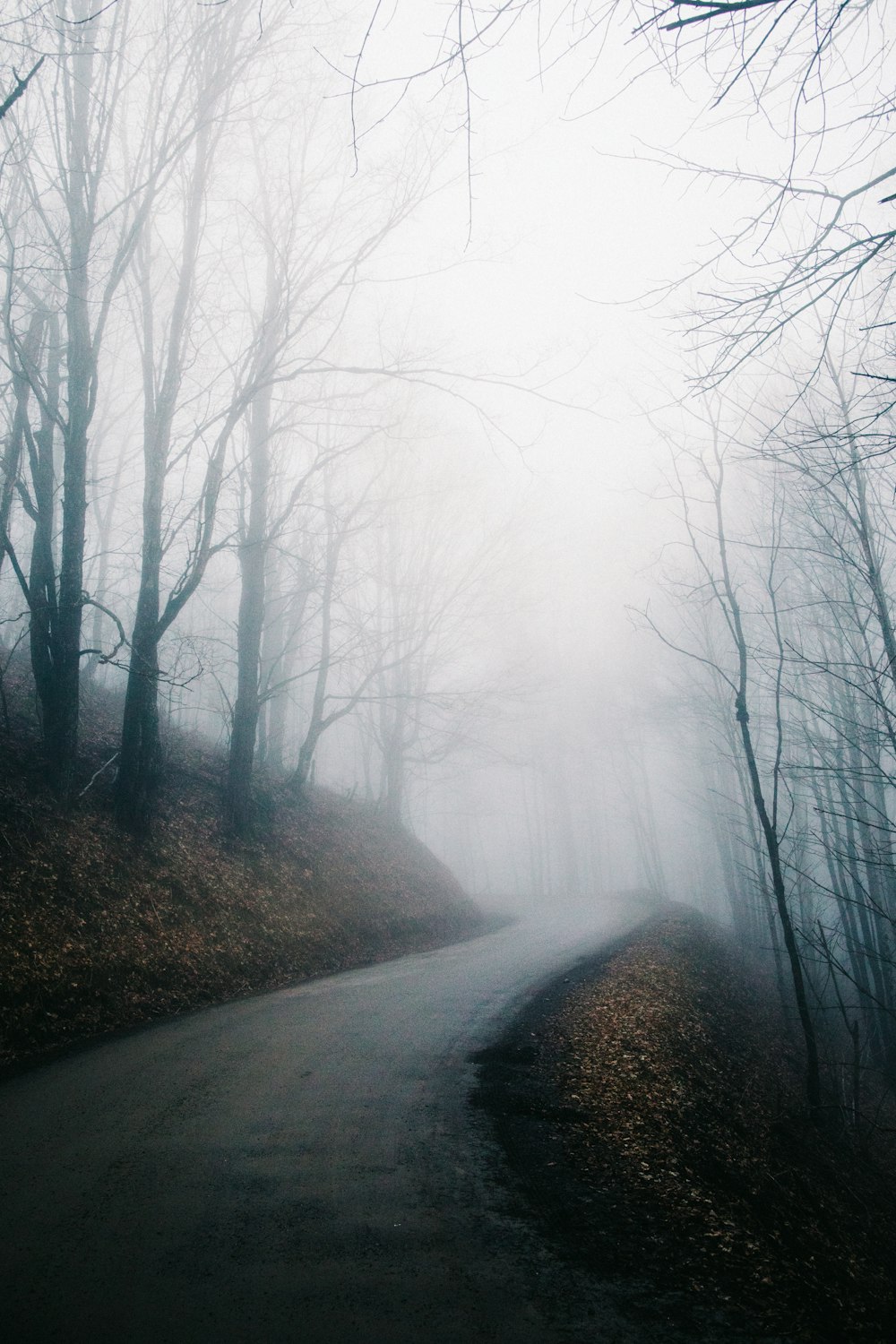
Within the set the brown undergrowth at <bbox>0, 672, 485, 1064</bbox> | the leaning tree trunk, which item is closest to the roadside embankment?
the brown undergrowth at <bbox>0, 672, 485, 1064</bbox>

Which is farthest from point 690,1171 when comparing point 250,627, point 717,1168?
point 250,627

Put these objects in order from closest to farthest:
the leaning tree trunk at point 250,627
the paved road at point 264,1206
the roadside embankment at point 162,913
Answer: the paved road at point 264,1206 < the roadside embankment at point 162,913 < the leaning tree trunk at point 250,627

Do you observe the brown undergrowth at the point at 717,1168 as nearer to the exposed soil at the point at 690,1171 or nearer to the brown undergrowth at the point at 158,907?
the exposed soil at the point at 690,1171

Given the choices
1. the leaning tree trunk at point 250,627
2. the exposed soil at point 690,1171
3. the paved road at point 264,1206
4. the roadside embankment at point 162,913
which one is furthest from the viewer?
the leaning tree trunk at point 250,627

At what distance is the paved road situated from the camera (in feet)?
7.13

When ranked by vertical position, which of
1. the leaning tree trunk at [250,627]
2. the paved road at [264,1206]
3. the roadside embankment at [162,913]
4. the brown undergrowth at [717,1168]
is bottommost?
the brown undergrowth at [717,1168]

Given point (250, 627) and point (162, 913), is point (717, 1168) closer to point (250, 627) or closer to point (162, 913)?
point (162, 913)

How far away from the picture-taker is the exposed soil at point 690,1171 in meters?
2.48

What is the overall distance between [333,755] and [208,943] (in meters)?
52.0

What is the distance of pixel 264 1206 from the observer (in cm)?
281

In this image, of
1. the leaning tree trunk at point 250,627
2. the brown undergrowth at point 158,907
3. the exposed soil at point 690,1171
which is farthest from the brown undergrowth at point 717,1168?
the leaning tree trunk at point 250,627

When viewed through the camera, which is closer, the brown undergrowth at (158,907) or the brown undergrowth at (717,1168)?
the brown undergrowth at (717,1168)

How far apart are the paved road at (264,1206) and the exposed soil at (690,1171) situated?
286 millimetres

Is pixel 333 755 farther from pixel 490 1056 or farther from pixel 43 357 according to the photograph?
pixel 490 1056
